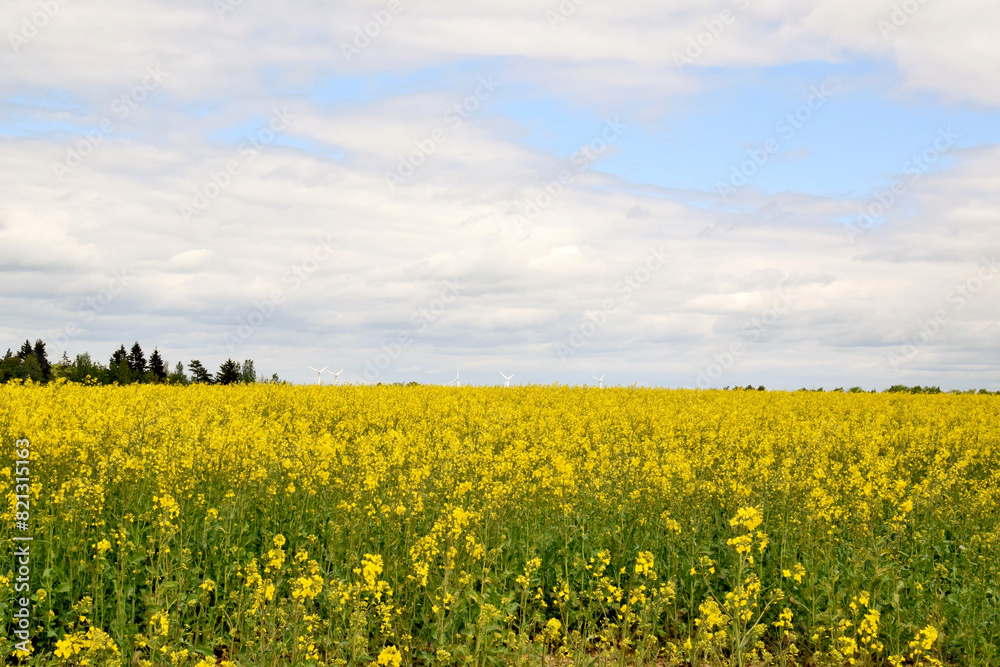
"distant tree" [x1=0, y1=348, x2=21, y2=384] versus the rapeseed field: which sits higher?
"distant tree" [x1=0, y1=348, x2=21, y2=384]

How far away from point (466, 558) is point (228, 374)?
2561 cm

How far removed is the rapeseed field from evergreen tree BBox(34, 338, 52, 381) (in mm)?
16784

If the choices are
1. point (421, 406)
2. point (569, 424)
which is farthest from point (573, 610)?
point (421, 406)

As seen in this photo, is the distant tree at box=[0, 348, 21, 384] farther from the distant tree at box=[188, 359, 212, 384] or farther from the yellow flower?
the yellow flower

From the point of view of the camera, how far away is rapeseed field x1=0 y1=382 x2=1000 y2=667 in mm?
5594

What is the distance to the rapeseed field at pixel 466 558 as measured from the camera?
5.59 m

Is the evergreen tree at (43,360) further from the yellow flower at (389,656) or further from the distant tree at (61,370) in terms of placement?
the yellow flower at (389,656)

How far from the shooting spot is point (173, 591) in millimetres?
6184

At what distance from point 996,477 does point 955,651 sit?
7451 millimetres

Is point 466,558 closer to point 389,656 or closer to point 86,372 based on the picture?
point 389,656

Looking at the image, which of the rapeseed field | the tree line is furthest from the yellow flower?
the tree line

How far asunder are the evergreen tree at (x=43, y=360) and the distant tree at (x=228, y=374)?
18.7ft

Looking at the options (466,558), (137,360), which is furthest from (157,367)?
(466,558)

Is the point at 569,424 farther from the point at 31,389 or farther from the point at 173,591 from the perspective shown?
the point at 31,389
